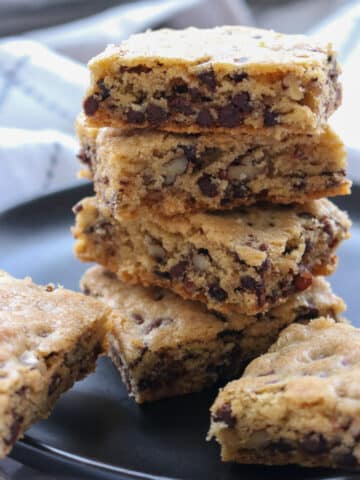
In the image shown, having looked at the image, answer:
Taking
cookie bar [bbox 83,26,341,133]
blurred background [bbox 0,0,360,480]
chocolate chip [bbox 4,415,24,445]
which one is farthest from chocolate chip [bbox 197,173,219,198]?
blurred background [bbox 0,0,360,480]

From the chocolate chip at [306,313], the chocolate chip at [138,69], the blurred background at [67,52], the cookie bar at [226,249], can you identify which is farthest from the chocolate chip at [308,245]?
the blurred background at [67,52]

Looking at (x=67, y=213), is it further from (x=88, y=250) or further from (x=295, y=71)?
(x=295, y=71)

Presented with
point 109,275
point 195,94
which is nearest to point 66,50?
point 109,275

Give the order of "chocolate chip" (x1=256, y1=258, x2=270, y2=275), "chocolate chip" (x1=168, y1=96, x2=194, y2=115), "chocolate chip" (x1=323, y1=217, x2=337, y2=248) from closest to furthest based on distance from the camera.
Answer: "chocolate chip" (x1=256, y1=258, x2=270, y2=275) < "chocolate chip" (x1=168, y1=96, x2=194, y2=115) < "chocolate chip" (x1=323, y1=217, x2=337, y2=248)

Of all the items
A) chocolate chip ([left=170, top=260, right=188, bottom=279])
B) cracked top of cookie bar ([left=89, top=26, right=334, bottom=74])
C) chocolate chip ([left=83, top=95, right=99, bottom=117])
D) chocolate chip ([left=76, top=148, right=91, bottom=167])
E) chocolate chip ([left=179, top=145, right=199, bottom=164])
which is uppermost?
cracked top of cookie bar ([left=89, top=26, right=334, bottom=74])

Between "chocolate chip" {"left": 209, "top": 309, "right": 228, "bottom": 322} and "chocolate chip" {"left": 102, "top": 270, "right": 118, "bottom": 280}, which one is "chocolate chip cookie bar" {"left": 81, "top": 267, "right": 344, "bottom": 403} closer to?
"chocolate chip" {"left": 209, "top": 309, "right": 228, "bottom": 322}

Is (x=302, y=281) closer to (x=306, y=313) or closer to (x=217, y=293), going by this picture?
(x=306, y=313)

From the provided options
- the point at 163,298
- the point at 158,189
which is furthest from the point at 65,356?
the point at 158,189
